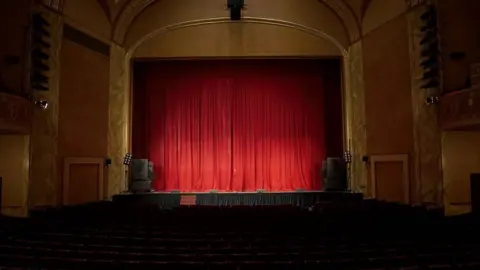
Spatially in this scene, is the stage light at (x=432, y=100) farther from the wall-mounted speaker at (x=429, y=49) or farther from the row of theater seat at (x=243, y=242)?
the row of theater seat at (x=243, y=242)

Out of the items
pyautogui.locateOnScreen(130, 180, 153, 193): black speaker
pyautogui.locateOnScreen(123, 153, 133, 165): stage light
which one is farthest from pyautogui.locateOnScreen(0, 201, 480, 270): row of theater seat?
pyautogui.locateOnScreen(123, 153, 133, 165): stage light

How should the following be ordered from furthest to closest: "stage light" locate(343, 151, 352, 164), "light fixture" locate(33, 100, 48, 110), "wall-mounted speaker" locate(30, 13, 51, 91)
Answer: "stage light" locate(343, 151, 352, 164), "light fixture" locate(33, 100, 48, 110), "wall-mounted speaker" locate(30, 13, 51, 91)

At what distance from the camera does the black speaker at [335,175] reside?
10.9 metres

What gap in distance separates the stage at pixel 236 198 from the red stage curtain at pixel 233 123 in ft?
4.74

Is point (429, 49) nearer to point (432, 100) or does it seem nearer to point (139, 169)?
point (432, 100)

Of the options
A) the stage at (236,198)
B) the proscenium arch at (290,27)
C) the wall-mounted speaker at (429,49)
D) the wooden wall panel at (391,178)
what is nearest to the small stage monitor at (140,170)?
the stage at (236,198)

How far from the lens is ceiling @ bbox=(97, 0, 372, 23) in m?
10.6

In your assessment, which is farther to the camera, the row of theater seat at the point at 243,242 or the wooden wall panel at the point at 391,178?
the wooden wall panel at the point at 391,178

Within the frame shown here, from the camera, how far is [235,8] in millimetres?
10938

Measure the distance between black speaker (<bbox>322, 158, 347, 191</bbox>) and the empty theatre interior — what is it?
49mm

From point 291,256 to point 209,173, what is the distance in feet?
30.2

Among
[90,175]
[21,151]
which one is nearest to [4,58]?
[21,151]

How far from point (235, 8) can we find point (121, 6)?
9.17 ft

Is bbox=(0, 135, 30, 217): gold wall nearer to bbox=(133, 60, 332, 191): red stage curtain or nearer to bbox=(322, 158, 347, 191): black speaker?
bbox=(133, 60, 332, 191): red stage curtain
